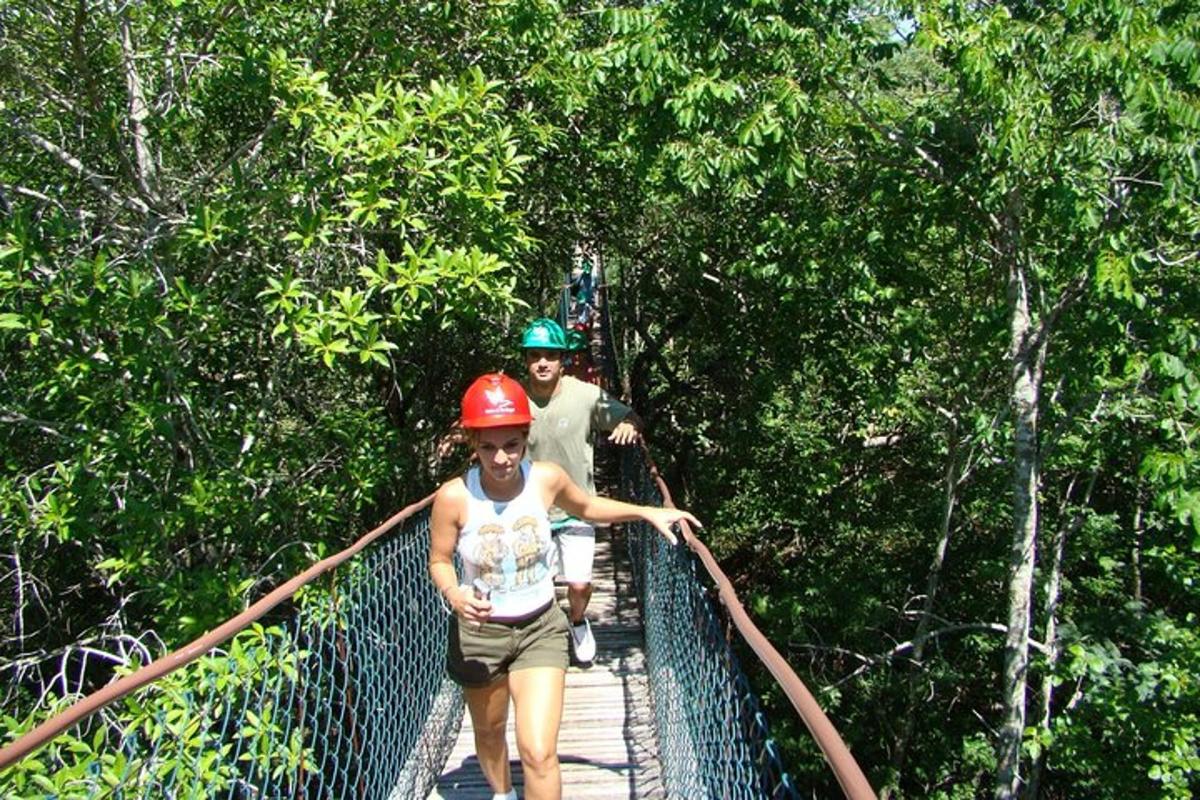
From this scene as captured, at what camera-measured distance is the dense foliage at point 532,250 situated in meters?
3.99

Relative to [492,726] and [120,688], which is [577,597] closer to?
[492,726]

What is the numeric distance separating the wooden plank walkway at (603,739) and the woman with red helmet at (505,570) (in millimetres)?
820

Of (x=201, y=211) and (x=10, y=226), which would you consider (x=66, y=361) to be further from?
(x=201, y=211)

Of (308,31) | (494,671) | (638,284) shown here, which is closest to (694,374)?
(638,284)

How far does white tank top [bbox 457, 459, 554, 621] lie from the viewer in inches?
102

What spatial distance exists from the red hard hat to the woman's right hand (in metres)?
0.44

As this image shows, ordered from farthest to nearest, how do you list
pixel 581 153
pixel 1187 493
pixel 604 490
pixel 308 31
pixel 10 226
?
pixel 604 490 → pixel 581 153 → pixel 308 31 → pixel 1187 493 → pixel 10 226

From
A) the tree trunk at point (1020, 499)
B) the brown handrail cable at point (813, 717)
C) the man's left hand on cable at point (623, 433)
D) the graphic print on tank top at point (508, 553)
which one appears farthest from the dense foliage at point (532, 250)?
the brown handrail cable at point (813, 717)

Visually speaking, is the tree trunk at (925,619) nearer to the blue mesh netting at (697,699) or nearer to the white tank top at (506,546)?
the blue mesh netting at (697,699)

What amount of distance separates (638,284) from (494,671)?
301 inches

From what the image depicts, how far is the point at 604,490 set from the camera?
11.0 m

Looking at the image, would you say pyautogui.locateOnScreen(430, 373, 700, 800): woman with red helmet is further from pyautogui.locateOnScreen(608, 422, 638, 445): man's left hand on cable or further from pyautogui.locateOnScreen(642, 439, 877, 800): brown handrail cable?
pyautogui.locateOnScreen(608, 422, 638, 445): man's left hand on cable

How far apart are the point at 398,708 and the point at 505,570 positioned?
105cm

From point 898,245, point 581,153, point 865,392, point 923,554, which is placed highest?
point 581,153
